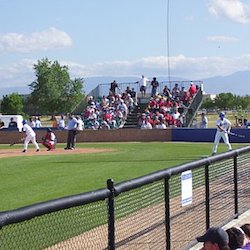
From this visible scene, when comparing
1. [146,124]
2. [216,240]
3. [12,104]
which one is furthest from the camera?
[12,104]

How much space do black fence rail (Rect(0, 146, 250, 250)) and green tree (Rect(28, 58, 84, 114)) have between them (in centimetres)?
9285

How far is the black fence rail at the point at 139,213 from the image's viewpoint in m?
5.15

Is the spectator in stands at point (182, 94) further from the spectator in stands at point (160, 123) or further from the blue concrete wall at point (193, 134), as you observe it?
the blue concrete wall at point (193, 134)

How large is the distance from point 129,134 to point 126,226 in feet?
103

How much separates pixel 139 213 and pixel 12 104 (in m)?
95.6

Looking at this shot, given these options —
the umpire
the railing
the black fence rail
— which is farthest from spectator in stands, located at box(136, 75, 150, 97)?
the black fence rail

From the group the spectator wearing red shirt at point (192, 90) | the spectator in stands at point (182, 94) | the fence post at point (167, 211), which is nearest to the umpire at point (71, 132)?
the spectator in stands at point (182, 94)

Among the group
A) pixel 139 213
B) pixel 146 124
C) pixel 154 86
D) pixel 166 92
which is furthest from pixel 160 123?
pixel 139 213

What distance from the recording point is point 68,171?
64.1ft

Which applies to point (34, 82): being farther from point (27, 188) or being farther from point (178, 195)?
point (178, 195)

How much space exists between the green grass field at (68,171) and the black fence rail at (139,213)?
14.5 feet

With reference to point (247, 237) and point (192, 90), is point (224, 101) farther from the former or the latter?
point (247, 237)

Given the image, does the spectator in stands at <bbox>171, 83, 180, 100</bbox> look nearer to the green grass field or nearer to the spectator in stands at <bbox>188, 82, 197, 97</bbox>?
the spectator in stands at <bbox>188, 82, 197, 97</bbox>

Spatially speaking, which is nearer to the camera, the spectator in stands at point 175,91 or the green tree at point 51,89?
the spectator in stands at point 175,91
